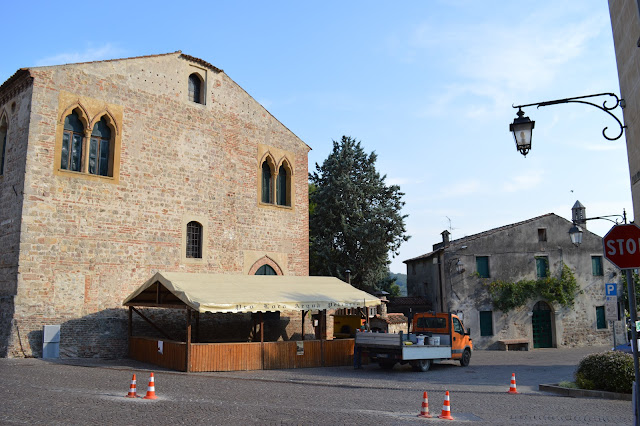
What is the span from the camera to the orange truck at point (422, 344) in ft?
53.6

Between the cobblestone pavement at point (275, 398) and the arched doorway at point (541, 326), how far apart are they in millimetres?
13071

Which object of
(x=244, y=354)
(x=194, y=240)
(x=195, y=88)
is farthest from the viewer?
(x=195, y=88)

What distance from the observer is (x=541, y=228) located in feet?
99.8

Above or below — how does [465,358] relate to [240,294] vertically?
below

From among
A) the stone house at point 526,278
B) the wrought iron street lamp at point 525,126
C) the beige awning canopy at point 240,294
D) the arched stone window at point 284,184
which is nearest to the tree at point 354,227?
the stone house at point 526,278

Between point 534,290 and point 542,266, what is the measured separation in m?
1.66

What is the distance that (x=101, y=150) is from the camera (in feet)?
61.3

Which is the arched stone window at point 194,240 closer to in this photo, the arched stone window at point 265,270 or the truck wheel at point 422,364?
the arched stone window at point 265,270

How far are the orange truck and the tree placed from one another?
15.1 m

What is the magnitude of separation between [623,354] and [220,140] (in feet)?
52.1

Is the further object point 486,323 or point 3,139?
point 486,323

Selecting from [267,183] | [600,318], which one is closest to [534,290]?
[600,318]

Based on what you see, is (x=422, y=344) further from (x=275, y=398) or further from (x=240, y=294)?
(x=275, y=398)

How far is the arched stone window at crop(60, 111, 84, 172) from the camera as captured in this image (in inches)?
695
